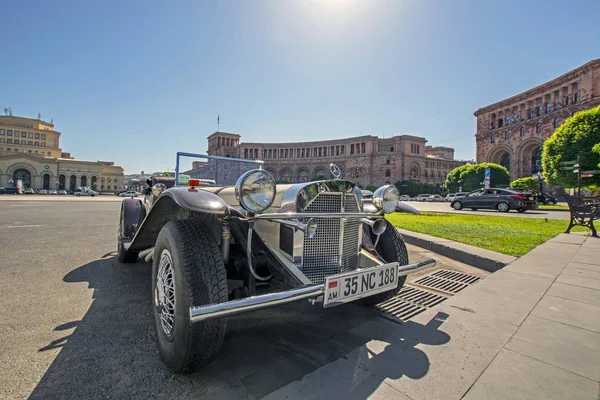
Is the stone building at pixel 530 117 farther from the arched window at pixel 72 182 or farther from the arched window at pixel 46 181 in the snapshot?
the arched window at pixel 46 181

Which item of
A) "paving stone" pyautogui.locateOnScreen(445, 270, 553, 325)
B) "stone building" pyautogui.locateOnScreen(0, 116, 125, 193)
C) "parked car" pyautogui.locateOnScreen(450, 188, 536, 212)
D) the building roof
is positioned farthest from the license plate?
"stone building" pyautogui.locateOnScreen(0, 116, 125, 193)

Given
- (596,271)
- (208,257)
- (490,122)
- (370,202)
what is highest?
(490,122)

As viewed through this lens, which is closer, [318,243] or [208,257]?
[208,257]

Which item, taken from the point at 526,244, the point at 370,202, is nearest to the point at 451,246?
the point at 526,244

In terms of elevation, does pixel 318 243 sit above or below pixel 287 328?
above

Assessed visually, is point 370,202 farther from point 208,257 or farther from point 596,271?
point 596,271

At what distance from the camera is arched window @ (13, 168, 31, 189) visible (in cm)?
6302

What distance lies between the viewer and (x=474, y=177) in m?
48.2

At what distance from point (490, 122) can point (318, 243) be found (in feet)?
228

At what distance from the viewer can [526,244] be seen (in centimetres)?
533

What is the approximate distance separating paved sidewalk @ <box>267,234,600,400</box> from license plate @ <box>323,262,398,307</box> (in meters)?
0.38

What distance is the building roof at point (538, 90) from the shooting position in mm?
40594

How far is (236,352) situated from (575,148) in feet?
101

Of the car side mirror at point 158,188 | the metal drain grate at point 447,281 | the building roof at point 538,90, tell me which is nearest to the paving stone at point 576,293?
the metal drain grate at point 447,281
